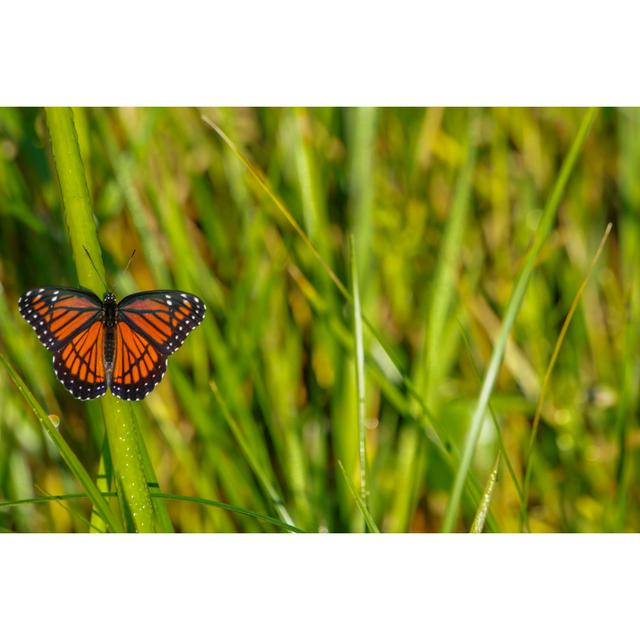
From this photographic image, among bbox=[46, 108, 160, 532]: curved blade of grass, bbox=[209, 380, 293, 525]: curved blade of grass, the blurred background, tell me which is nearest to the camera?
bbox=[46, 108, 160, 532]: curved blade of grass

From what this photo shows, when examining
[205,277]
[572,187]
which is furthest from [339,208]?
[572,187]

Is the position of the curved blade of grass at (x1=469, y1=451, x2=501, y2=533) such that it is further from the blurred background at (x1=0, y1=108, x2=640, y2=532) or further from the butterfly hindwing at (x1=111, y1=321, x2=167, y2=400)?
the butterfly hindwing at (x1=111, y1=321, x2=167, y2=400)

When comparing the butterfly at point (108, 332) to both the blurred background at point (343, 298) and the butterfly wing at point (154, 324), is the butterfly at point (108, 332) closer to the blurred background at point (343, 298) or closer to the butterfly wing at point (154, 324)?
the butterfly wing at point (154, 324)

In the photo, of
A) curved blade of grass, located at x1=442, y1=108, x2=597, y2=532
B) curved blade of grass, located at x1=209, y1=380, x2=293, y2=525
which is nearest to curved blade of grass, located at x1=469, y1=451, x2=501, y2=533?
curved blade of grass, located at x1=442, y1=108, x2=597, y2=532

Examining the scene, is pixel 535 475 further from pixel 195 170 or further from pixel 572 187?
pixel 195 170

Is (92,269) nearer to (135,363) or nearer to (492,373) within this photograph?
(135,363)

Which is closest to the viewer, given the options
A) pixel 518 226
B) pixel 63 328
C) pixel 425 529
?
pixel 63 328

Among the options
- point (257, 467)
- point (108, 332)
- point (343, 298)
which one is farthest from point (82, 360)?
point (343, 298)
